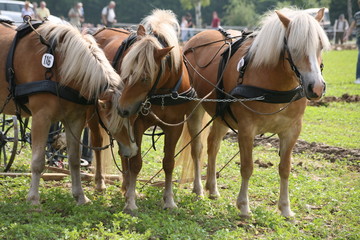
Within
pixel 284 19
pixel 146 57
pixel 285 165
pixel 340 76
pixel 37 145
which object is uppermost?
pixel 284 19

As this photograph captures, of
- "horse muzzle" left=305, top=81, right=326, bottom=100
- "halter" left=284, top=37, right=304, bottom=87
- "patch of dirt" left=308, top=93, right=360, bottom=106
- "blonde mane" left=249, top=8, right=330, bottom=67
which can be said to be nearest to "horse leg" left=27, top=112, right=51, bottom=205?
"blonde mane" left=249, top=8, right=330, bottom=67

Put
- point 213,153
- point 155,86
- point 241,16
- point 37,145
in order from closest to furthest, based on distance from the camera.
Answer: point 155,86 → point 37,145 → point 213,153 → point 241,16

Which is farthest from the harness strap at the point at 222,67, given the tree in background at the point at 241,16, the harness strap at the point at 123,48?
the tree in background at the point at 241,16

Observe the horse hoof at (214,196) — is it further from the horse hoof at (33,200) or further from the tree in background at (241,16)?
the tree in background at (241,16)

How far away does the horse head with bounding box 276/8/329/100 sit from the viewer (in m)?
5.16

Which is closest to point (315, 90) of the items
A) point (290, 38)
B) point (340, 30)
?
point (290, 38)

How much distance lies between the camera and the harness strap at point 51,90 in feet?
18.4

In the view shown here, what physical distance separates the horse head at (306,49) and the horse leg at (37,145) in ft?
7.96

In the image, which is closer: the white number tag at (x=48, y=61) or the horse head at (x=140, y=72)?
the horse head at (x=140, y=72)

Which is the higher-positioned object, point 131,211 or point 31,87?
point 31,87

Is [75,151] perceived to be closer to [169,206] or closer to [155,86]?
[169,206]

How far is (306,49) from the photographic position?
5246mm

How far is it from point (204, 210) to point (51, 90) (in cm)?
197

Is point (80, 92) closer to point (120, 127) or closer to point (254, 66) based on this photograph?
point (120, 127)
